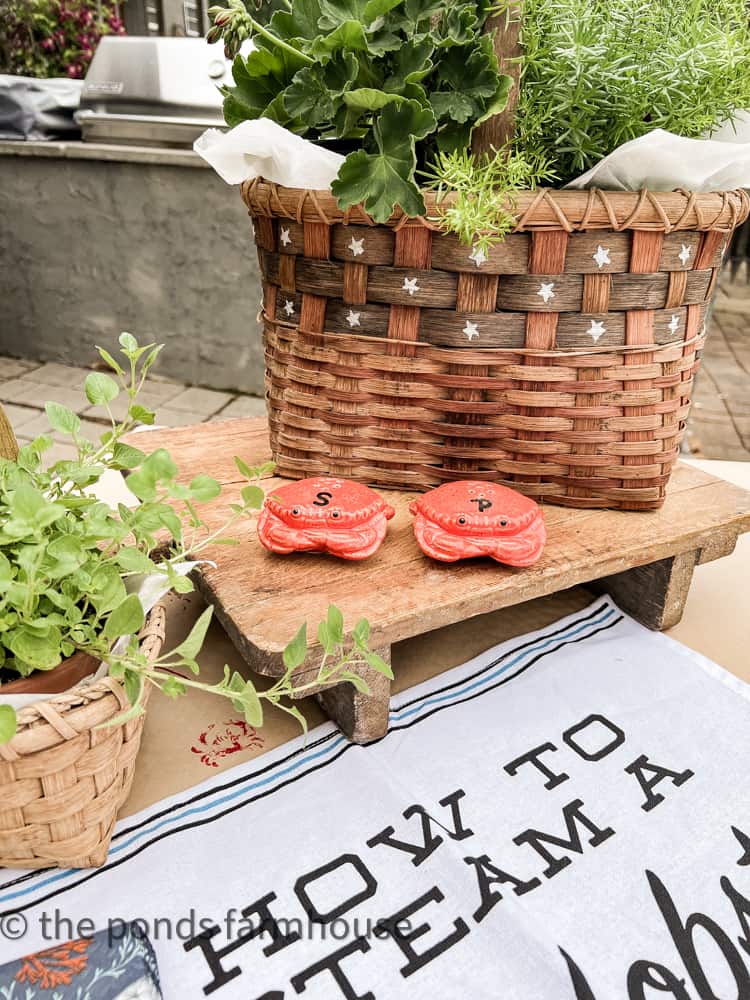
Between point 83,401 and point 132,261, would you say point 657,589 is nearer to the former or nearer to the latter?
point 83,401

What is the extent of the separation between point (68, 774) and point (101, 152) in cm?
263

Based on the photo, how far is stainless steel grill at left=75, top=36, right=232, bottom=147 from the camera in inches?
98.7

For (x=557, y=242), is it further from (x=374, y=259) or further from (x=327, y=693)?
(x=327, y=693)

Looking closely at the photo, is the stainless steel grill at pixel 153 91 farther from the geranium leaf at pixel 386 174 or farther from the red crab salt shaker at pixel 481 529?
the red crab salt shaker at pixel 481 529

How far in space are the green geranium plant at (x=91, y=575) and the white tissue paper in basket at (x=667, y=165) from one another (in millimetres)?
469

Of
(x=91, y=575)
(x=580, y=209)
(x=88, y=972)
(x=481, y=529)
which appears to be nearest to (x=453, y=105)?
(x=580, y=209)

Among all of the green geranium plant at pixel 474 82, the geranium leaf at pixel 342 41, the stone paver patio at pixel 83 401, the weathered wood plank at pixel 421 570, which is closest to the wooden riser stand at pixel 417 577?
the weathered wood plank at pixel 421 570

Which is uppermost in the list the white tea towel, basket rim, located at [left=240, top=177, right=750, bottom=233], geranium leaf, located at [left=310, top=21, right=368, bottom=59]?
geranium leaf, located at [left=310, top=21, right=368, bottom=59]

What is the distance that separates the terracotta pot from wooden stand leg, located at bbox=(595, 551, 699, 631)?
2.07 feet

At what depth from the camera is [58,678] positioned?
54 centimetres

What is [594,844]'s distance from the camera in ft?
2.16

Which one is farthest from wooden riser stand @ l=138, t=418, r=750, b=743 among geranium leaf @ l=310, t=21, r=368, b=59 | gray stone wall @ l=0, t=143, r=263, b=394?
gray stone wall @ l=0, t=143, r=263, b=394

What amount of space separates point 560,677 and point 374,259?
51 centimetres

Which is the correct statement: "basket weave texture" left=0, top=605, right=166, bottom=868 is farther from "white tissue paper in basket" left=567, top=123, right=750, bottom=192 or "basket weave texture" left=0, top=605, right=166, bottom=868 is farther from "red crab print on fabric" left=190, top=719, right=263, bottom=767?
"white tissue paper in basket" left=567, top=123, right=750, bottom=192
